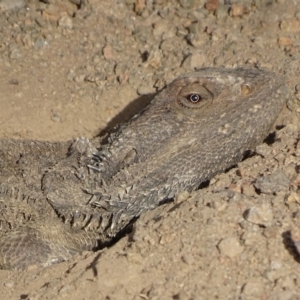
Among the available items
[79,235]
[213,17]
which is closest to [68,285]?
[79,235]

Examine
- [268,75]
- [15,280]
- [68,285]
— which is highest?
[268,75]

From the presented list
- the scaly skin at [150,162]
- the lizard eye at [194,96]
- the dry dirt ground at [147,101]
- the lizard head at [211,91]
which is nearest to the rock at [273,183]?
the dry dirt ground at [147,101]

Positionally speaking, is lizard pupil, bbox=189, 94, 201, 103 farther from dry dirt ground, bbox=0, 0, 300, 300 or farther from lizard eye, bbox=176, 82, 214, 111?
dry dirt ground, bbox=0, 0, 300, 300

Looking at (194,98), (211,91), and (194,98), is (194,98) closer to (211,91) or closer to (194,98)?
(194,98)

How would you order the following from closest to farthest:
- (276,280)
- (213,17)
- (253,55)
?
(276,280) → (253,55) → (213,17)

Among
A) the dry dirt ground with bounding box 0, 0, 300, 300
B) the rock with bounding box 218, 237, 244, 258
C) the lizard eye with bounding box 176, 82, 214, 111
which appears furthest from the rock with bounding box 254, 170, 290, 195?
the lizard eye with bounding box 176, 82, 214, 111

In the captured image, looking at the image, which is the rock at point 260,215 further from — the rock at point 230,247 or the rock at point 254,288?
the rock at point 254,288

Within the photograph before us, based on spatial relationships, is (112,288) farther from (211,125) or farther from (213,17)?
(213,17)
